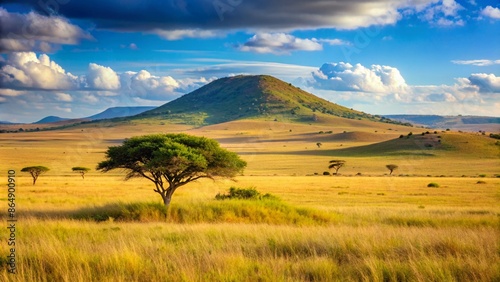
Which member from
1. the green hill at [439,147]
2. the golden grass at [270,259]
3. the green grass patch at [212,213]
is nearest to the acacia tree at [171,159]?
the green grass patch at [212,213]

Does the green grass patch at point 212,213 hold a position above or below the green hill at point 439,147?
above

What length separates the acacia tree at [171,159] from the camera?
974 inches

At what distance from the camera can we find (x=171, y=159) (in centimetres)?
2455

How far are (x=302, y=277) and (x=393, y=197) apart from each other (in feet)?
134

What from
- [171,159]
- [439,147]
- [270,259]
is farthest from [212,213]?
[439,147]

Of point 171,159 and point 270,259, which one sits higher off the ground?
point 171,159

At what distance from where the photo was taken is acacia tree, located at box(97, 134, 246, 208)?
24.8 metres

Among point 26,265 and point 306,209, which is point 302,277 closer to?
point 26,265

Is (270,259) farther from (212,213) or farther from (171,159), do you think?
(171,159)

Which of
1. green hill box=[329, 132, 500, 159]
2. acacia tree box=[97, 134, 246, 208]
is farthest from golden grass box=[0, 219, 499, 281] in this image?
green hill box=[329, 132, 500, 159]

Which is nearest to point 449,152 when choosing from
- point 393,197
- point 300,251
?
point 393,197

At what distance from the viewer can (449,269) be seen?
8.13m

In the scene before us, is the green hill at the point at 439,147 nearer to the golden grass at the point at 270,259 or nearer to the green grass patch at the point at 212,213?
the green grass patch at the point at 212,213

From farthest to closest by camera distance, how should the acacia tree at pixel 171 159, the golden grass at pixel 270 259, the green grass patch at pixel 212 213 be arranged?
the acacia tree at pixel 171 159, the green grass patch at pixel 212 213, the golden grass at pixel 270 259
